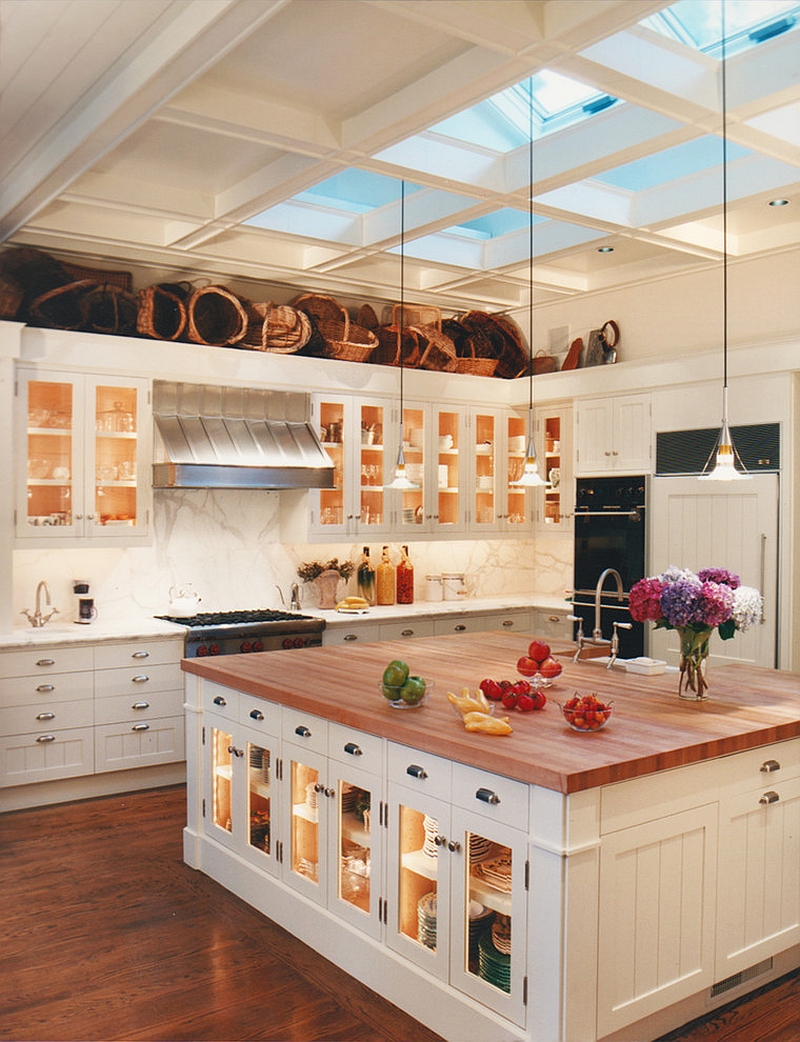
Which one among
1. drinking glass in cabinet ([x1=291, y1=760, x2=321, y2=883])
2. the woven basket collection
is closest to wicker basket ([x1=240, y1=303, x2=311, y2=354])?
the woven basket collection

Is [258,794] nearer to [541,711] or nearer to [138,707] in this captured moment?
[541,711]

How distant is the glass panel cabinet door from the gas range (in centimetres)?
297

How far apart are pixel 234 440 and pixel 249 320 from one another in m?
0.83

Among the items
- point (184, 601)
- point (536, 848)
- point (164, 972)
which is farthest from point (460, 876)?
point (184, 601)

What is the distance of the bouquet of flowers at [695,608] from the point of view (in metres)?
3.52

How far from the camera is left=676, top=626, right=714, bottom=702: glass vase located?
3607 millimetres

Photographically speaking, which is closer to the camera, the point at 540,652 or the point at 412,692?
the point at 412,692

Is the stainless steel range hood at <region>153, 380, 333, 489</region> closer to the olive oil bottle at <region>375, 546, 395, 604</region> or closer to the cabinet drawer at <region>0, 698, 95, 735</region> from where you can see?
the olive oil bottle at <region>375, 546, 395, 604</region>

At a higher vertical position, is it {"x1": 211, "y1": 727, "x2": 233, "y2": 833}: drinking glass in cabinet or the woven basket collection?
the woven basket collection

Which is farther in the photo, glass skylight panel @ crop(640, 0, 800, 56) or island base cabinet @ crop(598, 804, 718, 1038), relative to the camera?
glass skylight panel @ crop(640, 0, 800, 56)

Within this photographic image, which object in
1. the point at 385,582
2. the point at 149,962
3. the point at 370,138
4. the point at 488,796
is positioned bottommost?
the point at 149,962

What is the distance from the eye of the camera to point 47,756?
5297mm

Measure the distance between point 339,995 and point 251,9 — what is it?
3.28 meters

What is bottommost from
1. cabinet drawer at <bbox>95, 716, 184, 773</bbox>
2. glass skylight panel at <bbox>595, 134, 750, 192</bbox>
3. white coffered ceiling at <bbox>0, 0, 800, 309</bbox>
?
cabinet drawer at <bbox>95, 716, 184, 773</bbox>
